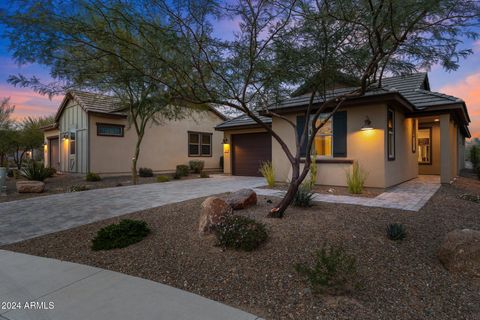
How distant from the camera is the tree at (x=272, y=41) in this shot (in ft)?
12.4

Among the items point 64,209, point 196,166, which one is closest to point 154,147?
point 196,166

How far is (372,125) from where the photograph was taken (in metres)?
8.86

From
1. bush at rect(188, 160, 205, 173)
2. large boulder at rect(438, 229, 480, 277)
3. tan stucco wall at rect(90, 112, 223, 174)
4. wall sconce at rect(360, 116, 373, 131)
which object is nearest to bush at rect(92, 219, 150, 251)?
large boulder at rect(438, 229, 480, 277)

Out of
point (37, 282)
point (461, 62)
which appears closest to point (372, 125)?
point (461, 62)

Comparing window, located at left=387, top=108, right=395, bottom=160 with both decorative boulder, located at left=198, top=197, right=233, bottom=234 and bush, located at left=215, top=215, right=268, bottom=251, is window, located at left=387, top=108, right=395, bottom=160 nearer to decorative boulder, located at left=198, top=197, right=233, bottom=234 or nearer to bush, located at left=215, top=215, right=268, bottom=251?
decorative boulder, located at left=198, top=197, right=233, bottom=234

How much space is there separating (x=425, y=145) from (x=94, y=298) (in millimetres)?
16674

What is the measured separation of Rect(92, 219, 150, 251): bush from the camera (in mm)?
4207

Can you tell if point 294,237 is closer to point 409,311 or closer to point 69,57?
point 409,311

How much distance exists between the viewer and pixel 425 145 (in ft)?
47.3

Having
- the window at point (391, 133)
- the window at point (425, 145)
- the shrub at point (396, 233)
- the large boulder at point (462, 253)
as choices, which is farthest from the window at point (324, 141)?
the window at point (425, 145)

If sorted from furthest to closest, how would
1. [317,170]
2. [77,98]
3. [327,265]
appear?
[77,98] → [317,170] → [327,265]

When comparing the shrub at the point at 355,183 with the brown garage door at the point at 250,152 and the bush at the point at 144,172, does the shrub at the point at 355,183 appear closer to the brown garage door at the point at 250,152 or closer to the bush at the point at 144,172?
the brown garage door at the point at 250,152

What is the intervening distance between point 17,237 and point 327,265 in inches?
216

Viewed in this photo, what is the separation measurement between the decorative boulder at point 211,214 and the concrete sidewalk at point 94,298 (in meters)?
1.46
